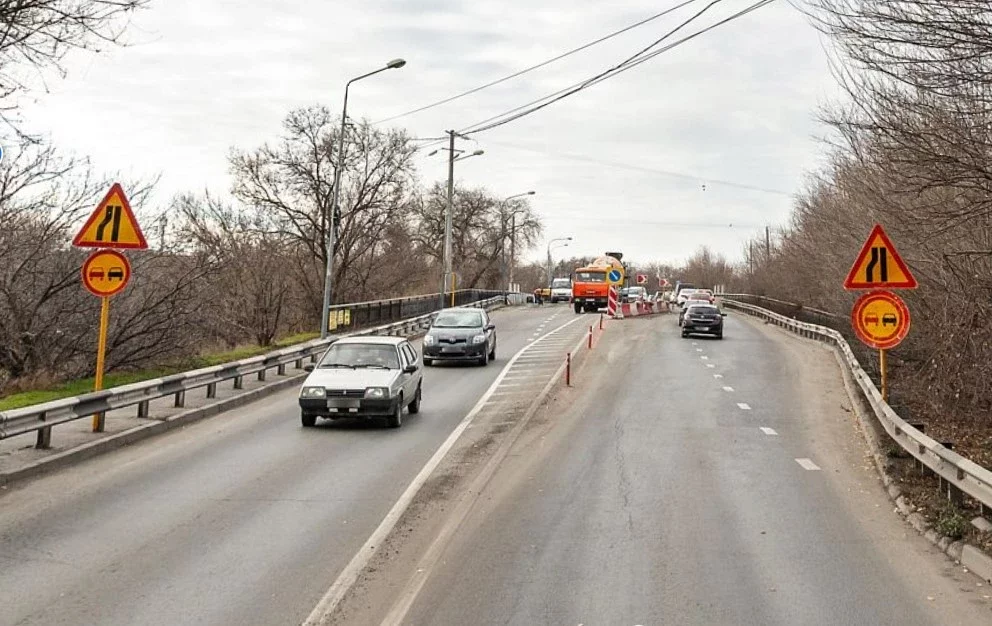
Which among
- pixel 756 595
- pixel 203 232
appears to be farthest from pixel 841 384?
pixel 203 232

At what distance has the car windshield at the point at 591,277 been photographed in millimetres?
59969

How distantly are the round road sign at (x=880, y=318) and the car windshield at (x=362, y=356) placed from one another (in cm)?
785

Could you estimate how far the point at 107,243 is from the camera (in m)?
13.1

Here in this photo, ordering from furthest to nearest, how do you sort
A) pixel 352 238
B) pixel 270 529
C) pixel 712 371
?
1. pixel 352 238
2. pixel 712 371
3. pixel 270 529

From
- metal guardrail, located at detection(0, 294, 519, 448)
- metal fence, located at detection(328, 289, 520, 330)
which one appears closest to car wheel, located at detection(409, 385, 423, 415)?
metal guardrail, located at detection(0, 294, 519, 448)

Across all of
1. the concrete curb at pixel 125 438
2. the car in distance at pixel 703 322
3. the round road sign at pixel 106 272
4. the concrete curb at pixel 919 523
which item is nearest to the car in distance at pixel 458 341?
the concrete curb at pixel 125 438

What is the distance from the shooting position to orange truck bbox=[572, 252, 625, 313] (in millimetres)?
59219

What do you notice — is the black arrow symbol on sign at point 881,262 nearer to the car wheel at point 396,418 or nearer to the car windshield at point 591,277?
the car wheel at point 396,418

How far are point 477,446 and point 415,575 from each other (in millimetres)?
6553

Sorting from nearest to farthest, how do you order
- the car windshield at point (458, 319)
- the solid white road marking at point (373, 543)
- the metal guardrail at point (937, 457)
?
the solid white road marking at point (373, 543), the metal guardrail at point (937, 457), the car windshield at point (458, 319)

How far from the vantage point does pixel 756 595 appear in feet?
22.3

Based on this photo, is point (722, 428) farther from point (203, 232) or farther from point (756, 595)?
point (203, 232)

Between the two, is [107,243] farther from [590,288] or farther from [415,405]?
[590,288]

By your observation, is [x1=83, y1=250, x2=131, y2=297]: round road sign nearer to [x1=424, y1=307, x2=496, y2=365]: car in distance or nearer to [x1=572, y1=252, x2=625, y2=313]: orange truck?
[x1=424, y1=307, x2=496, y2=365]: car in distance
